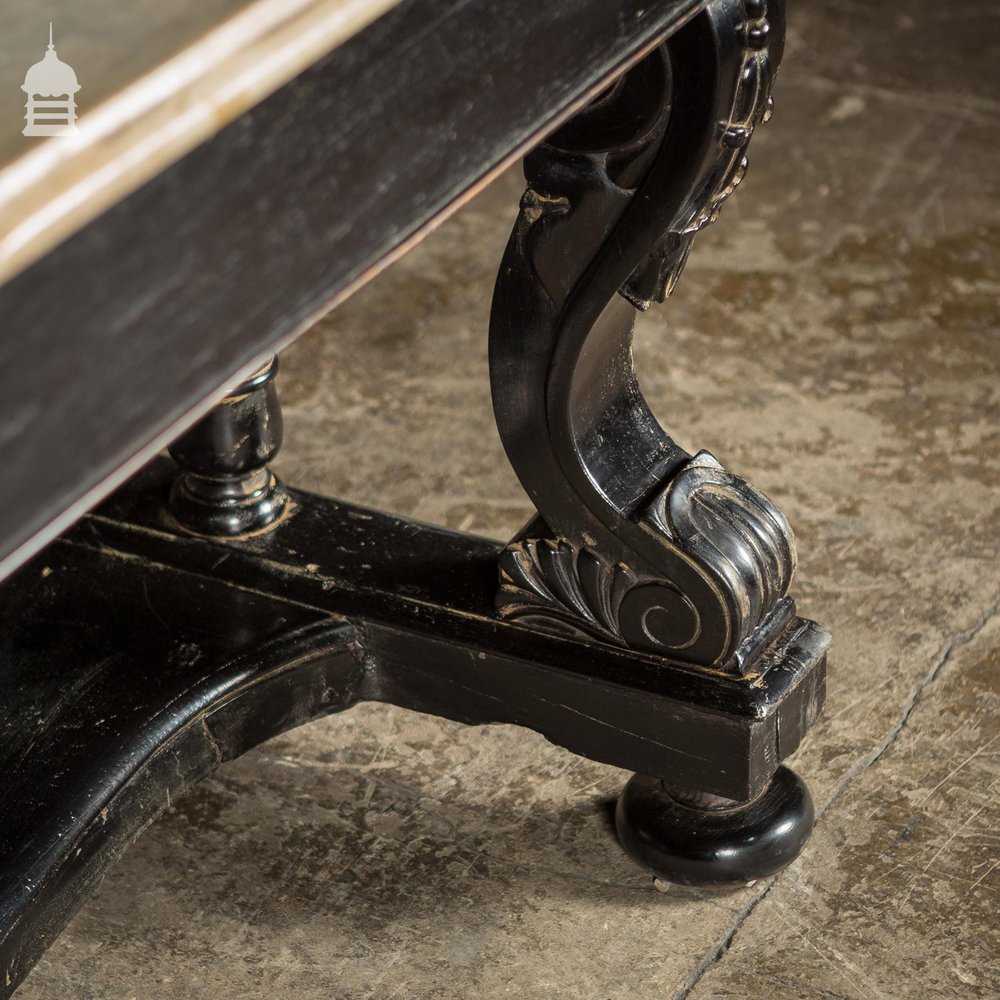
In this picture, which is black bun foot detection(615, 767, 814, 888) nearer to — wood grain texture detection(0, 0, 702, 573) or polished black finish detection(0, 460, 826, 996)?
polished black finish detection(0, 460, 826, 996)

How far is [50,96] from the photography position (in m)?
0.61

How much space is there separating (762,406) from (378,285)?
27.8 inches

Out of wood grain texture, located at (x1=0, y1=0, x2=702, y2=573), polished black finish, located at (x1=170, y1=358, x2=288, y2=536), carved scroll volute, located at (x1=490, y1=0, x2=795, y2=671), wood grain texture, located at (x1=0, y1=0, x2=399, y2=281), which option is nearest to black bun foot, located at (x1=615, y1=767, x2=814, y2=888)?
carved scroll volute, located at (x1=490, y1=0, x2=795, y2=671)

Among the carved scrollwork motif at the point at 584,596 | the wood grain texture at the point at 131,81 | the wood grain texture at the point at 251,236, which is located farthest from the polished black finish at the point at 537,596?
the wood grain texture at the point at 131,81

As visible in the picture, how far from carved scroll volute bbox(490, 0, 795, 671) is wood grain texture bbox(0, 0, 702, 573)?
0.36 metres

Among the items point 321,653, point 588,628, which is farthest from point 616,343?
point 321,653

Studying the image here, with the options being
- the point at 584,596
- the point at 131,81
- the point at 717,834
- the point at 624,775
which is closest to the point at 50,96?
the point at 131,81

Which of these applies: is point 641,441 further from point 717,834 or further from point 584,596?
point 717,834

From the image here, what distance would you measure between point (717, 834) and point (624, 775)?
211 millimetres

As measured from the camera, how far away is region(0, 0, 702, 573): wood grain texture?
1.96 ft

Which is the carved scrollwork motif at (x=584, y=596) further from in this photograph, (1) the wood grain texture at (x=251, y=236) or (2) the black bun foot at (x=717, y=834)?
(1) the wood grain texture at (x=251, y=236)

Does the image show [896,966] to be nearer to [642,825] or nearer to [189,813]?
[642,825]

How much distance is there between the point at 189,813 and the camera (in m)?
1.57

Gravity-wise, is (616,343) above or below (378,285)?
above
